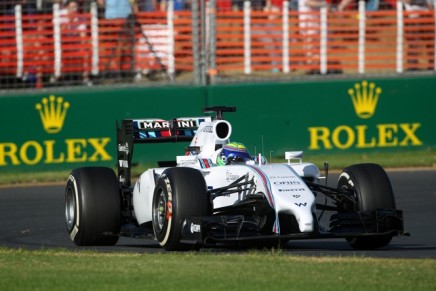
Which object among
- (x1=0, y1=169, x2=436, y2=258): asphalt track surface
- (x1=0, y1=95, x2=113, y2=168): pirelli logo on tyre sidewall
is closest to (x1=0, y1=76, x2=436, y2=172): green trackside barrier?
(x1=0, y1=95, x2=113, y2=168): pirelli logo on tyre sidewall

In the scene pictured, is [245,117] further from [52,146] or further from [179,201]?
[179,201]

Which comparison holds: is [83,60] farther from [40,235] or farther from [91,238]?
[91,238]

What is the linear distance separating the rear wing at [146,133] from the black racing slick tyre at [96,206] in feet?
2.59

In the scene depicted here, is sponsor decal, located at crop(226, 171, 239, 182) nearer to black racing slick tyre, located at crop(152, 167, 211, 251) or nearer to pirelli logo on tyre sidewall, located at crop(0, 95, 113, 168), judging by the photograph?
Answer: black racing slick tyre, located at crop(152, 167, 211, 251)

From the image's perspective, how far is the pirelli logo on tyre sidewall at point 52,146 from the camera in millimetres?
17562

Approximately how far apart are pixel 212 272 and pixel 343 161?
9.78 m

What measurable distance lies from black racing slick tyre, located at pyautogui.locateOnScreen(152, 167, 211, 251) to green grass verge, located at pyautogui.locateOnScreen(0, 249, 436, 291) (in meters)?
0.29

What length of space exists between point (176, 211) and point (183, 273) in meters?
1.39

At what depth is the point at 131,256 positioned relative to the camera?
373 inches

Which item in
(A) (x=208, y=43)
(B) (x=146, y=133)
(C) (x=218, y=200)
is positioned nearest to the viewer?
(C) (x=218, y=200)

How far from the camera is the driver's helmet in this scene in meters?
10.8

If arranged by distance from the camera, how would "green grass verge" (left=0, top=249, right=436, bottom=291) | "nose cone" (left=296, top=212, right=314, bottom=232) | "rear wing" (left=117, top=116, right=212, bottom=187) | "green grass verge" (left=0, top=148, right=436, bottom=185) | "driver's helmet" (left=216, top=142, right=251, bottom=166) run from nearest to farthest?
1. "green grass verge" (left=0, top=249, right=436, bottom=291)
2. "nose cone" (left=296, top=212, right=314, bottom=232)
3. "driver's helmet" (left=216, top=142, right=251, bottom=166)
4. "rear wing" (left=117, top=116, right=212, bottom=187)
5. "green grass verge" (left=0, top=148, right=436, bottom=185)

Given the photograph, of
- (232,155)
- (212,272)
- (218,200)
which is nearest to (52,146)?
(232,155)

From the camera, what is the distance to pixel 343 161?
1795 centimetres
